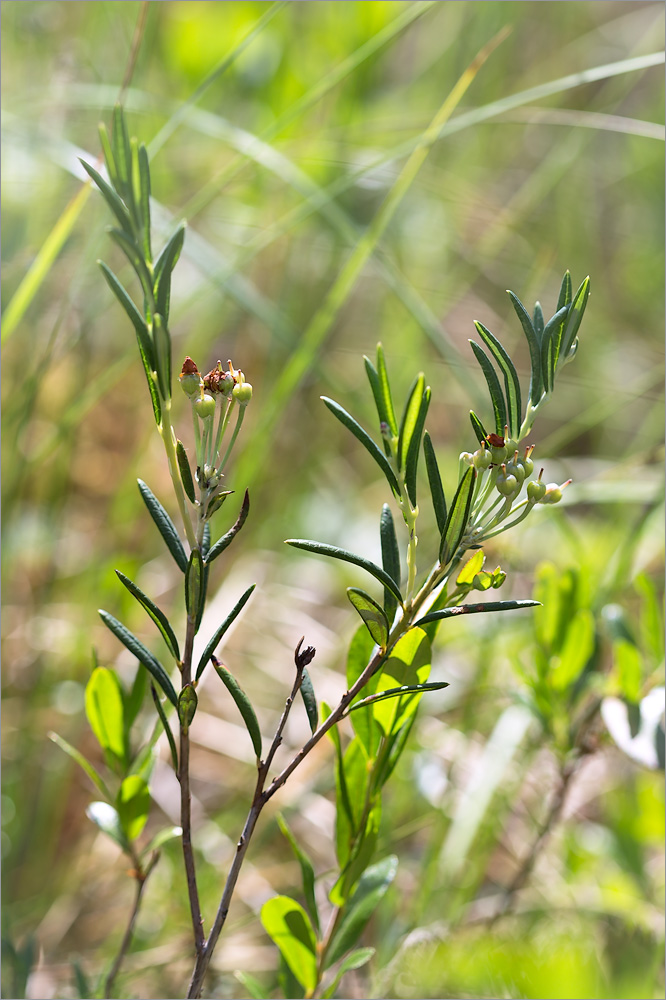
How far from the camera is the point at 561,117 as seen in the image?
0.93 metres

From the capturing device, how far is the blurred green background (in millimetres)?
757

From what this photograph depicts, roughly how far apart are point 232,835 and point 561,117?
89 cm

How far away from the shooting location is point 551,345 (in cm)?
34

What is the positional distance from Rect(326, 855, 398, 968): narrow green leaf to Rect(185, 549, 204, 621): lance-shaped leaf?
0.20 m

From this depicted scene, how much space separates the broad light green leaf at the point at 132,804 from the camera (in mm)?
438

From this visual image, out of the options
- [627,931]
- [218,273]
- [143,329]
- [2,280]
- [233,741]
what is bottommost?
[627,931]

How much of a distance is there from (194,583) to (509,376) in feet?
0.51

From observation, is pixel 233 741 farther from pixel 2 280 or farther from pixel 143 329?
pixel 143 329

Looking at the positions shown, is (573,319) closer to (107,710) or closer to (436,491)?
(436,491)

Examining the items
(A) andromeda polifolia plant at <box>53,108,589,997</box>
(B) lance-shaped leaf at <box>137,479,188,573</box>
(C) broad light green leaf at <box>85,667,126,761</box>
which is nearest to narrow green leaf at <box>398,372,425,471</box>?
(A) andromeda polifolia plant at <box>53,108,589,997</box>

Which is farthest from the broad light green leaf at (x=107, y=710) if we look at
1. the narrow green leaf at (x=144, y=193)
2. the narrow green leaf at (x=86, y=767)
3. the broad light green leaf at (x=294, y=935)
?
the narrow green leaf at (x=144, y=193)

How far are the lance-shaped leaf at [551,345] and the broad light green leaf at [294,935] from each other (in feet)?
0.89

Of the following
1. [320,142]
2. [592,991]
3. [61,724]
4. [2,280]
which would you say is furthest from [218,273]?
[592,991]

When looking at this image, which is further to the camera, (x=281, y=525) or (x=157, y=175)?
(x=281, y=525)
